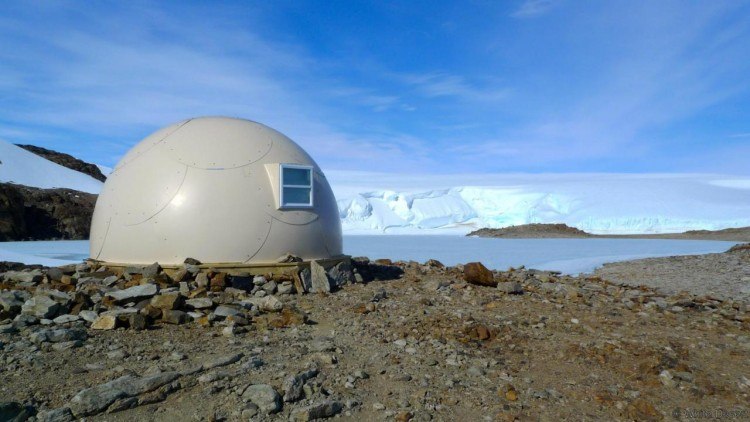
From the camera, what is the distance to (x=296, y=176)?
31.9ft

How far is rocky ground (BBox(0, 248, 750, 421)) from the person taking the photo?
439 centimetres

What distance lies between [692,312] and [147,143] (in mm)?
10692

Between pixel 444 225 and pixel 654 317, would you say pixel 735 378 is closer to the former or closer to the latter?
pixel 654 317

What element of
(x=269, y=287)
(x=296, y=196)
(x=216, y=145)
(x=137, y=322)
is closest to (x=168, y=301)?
(x=137, y=322)

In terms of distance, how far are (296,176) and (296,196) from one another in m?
0.40

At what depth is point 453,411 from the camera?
4.45m

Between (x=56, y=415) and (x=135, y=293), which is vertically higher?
(x=135, y=293)

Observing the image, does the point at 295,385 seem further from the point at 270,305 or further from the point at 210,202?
the point at 210,202

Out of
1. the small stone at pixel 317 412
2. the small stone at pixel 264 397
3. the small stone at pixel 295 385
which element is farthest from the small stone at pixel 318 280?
the small stone at pixel 317 412

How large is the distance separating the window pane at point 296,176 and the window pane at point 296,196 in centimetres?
13

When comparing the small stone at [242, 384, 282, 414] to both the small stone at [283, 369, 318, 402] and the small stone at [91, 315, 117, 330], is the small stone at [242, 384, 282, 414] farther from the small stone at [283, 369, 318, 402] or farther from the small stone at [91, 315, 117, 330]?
the small stone at [91, 315, 117, 330]

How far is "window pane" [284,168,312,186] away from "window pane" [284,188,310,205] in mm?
127

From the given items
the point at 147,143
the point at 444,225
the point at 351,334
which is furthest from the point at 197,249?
the point at 444,225

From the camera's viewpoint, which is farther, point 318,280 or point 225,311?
point 318,280
